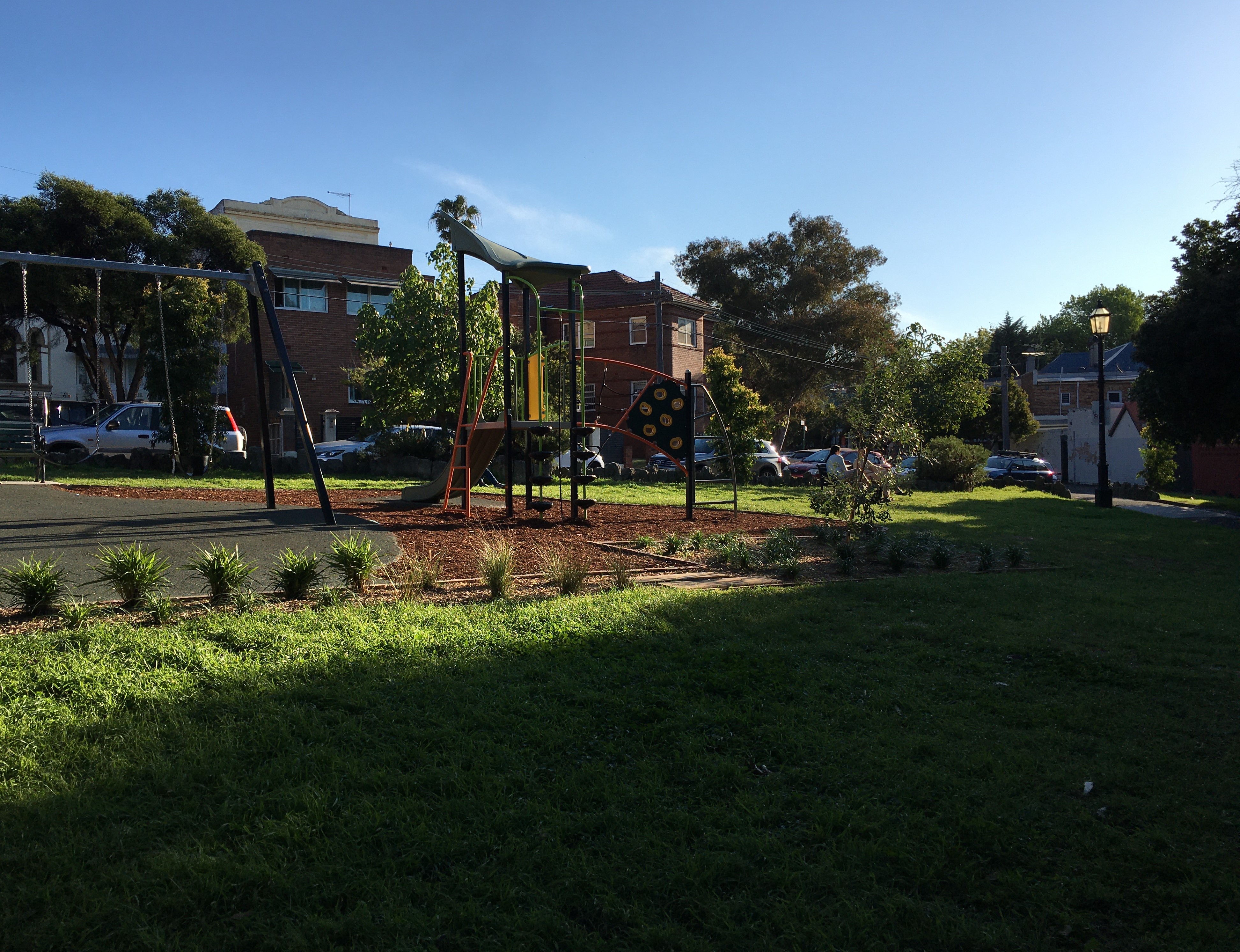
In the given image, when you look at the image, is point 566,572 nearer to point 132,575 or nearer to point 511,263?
point 132,575

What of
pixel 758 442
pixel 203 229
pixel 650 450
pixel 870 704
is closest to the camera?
pixel 870 704

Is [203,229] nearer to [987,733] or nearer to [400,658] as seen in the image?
[400,658]

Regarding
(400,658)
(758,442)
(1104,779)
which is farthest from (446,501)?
(758,442)

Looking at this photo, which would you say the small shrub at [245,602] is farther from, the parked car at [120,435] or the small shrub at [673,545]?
the parked car at [120,435]

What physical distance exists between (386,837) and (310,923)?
53 cm

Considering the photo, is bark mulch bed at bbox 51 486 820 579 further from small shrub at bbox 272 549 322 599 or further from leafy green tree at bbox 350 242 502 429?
leafy green tree at bbox 350 242 502 429

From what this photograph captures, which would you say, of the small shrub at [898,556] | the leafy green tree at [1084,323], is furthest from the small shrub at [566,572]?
the leafy green tree at [1084,323]

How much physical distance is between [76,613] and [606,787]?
149 inches

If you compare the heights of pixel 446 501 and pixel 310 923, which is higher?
pixel 446 501

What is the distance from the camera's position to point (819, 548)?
10906 millimetres

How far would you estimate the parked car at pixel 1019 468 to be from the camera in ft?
114

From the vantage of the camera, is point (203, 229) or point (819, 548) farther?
point (203, 229)

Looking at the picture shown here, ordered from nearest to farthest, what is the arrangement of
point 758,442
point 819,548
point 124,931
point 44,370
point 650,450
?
point 124,931 → point 819,548 → point 758,442 → point 650,450 → point 44,370

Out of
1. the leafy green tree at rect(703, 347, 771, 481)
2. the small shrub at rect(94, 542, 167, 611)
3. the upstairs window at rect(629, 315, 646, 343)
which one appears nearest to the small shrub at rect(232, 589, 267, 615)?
the small shrub at rect(94, 542, 167, 611)
